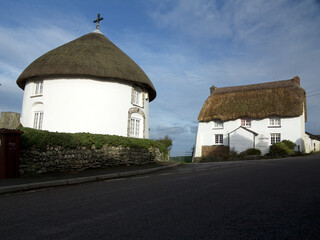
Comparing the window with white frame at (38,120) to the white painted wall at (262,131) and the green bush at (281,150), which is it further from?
the green bush at (281,150)

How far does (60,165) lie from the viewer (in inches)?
415

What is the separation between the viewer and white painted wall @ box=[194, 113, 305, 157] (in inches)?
1202

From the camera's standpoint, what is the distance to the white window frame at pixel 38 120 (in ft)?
55.2

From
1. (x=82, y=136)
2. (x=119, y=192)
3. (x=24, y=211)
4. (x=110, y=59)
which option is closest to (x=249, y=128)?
(x=110, y=59)

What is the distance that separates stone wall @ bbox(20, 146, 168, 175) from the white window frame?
22.2ft

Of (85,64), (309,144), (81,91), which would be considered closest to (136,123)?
(81,91)

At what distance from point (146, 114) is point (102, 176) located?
35.2 feet

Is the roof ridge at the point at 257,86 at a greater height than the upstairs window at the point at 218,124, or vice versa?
the roof ridge at the point at 257,86

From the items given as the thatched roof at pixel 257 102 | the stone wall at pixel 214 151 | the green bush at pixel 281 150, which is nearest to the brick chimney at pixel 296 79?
the thatched roof at pixel 257 102

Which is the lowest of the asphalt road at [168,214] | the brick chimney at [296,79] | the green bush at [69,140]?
the asphalt road at [168,214]

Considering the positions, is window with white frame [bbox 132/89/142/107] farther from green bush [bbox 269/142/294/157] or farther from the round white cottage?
green bush [bbox 269/142/294/157]

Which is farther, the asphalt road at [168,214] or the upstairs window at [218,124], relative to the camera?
the upstairs window at [218,124]

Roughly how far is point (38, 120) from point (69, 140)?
293 inches

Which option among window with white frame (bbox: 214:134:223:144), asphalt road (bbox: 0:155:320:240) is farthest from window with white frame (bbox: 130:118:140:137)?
window with white frame (bbox: 214:134:223:144)
